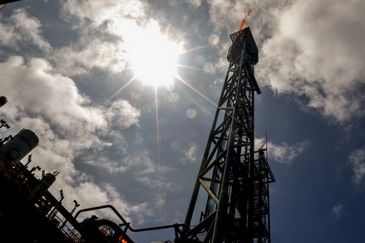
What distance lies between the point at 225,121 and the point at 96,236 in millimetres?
6942

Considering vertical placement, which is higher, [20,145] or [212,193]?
[20,145]

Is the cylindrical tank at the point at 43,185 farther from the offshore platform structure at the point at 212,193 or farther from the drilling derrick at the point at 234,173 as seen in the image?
the drilling derrick at the point at 234,173

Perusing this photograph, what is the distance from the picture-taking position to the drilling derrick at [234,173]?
793cm

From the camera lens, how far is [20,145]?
17.2m

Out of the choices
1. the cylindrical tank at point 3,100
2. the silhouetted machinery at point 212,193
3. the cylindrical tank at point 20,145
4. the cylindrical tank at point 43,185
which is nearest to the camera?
the silhouetted machinery at point 212,193

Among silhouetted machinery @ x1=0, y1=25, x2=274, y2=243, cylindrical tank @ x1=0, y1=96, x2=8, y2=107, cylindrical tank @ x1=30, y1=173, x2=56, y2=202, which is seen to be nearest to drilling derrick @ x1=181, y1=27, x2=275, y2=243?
silhouetted machinery @ x1=0, y1=25, x2=274, y2=243

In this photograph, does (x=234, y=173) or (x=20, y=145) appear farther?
(x=20, y=145)

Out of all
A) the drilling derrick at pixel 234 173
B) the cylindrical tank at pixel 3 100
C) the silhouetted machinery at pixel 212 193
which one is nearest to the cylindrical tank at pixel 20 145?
the silhouetted machinery at pixel 212 193

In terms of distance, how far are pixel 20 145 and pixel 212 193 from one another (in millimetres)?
15139

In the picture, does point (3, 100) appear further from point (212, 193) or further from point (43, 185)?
point (212, 193)

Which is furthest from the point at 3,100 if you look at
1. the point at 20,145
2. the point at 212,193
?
the point at 212,193

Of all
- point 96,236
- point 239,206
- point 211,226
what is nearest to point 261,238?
point 239,206

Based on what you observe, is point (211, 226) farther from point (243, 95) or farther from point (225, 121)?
point (243, 95)

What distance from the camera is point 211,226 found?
755 cm
